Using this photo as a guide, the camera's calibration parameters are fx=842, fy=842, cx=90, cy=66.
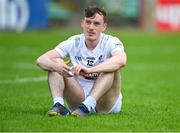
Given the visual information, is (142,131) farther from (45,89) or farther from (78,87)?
(45,89)

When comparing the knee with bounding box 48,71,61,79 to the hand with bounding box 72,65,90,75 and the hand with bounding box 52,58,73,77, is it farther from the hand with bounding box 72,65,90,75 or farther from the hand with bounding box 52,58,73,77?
the hand with bounding box 72,65,90,75

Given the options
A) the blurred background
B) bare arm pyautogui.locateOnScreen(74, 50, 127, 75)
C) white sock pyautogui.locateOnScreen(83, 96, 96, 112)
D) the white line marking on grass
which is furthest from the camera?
the blurred background

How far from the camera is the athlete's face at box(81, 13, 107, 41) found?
11.3 metres

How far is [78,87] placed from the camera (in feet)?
37.2

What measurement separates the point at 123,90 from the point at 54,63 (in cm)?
535

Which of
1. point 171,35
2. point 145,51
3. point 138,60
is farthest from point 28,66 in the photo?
point 171,35

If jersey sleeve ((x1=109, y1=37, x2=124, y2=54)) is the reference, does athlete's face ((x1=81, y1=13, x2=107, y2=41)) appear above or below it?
above

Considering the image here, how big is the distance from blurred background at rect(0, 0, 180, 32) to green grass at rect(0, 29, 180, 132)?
1.49ft

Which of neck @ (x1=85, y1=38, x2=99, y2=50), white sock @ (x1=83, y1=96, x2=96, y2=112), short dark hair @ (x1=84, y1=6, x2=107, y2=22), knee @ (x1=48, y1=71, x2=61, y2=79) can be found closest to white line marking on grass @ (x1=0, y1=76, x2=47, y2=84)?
neck @ (x1=85, y1=38, x2=99, y2=50)

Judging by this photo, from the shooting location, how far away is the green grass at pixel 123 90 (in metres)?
10.6

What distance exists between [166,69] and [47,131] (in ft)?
43.1

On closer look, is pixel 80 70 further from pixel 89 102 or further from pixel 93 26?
pixel 93 26

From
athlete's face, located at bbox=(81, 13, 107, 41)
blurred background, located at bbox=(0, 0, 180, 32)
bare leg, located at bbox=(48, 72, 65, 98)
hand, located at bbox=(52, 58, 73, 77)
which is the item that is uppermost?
athlete's face, located at bbox=(81, 13, 107, 41)

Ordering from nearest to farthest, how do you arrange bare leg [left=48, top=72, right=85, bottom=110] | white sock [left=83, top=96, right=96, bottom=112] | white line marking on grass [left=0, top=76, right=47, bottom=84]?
white sock [left=83, top=96, right=96, bottom=112] < bare leg [left=48, top=72, right=85, bottom=110] < white line marking on grass [left=0, top=76, right=47, bottom=84]
